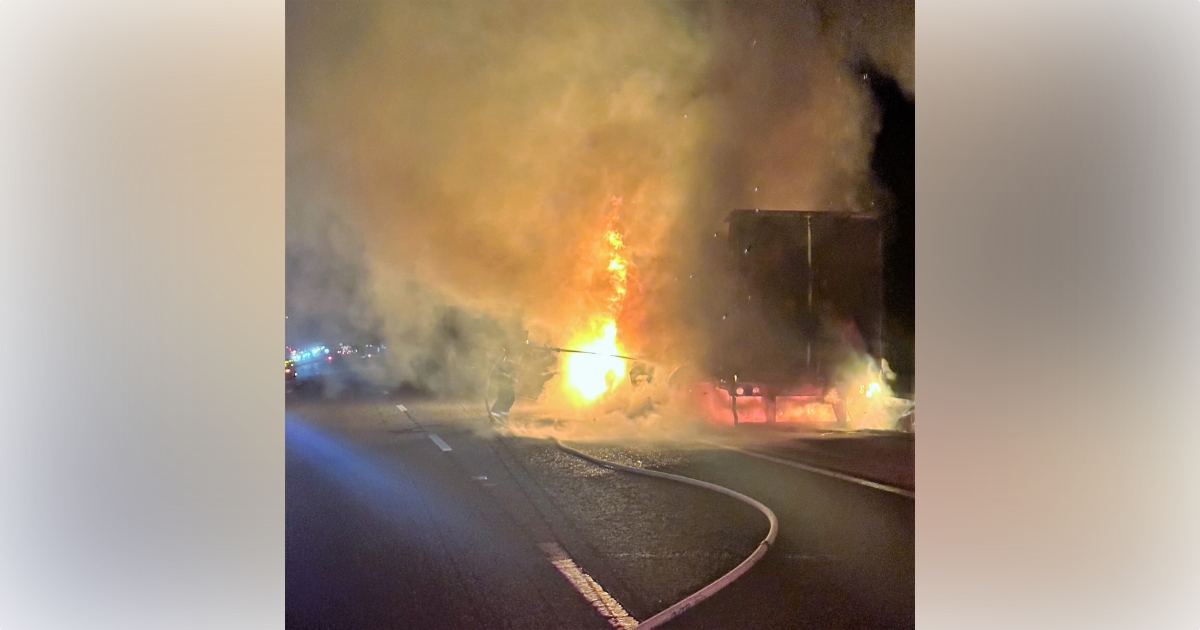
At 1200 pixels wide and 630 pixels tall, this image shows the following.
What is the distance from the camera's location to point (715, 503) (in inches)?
135

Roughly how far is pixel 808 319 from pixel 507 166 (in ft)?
6.18

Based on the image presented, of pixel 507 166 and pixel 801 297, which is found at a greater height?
pixel 507 166

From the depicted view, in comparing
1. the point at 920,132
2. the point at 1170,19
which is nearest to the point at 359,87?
the point at 920,132

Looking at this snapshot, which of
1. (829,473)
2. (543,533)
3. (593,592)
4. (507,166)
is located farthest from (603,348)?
(829,473)

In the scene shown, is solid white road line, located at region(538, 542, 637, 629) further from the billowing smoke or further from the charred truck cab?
the charred truck cab

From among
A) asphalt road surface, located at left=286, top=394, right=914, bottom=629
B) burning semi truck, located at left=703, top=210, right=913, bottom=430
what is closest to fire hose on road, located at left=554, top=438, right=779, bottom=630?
asphalt road surface, located at left=286, top=394, right=914, bottom=629

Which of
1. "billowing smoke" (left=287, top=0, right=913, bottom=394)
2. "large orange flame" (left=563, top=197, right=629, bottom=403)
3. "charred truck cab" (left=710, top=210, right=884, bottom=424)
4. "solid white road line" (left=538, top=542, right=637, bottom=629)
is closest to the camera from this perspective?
"solid white road line" (left=538, top=542, right=637, bottom=629)

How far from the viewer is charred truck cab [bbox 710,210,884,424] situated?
11.8 ft

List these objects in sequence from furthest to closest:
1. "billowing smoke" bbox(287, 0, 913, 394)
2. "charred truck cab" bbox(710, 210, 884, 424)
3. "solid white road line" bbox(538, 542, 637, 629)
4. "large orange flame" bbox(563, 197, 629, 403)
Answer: "charred truck cab" bbox(710, 210, 884, 424), "large orange flame" bbox(563, 197, 629, 403), "billowing smoke" bbox(287, 0, 913, 394), "solid white road line" bbox(538, 542, 637, 629)

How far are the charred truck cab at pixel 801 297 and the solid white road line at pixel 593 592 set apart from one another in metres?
1.30

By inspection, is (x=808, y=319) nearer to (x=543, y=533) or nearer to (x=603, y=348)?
(x=603, y=348)

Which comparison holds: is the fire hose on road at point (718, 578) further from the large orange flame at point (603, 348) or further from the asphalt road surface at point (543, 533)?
the large orange flame at point (603, 348)

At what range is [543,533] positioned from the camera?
10.5 feet

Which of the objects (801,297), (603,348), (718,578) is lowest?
(718,578)
